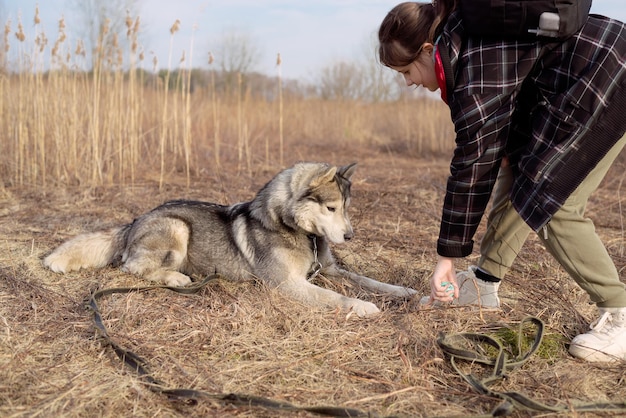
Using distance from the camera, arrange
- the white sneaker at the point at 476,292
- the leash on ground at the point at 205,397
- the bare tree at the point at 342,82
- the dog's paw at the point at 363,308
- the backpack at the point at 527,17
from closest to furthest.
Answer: the leash on ground at the point at 205,397 < the backpack at the point at 527,17 < the white sneaker at the point at 476,292 < the dog's paw at the point at 363,308 < the bare tree at the point at 342,82

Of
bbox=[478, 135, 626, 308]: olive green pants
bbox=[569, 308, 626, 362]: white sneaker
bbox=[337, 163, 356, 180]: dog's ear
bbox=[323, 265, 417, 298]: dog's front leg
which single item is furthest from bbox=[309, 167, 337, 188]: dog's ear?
bbox=[569, 308, 626, 362]: white sneaker

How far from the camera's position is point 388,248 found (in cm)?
497

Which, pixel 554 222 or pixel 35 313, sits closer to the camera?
pixel 554 222

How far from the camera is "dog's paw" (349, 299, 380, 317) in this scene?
332 centimetres

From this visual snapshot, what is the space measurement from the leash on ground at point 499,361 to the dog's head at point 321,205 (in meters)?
1.34

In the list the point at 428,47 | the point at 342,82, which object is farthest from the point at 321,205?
the point at 342,82

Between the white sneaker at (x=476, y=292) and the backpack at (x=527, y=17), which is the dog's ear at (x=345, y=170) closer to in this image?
the white sneaker at (x=476, y=292)

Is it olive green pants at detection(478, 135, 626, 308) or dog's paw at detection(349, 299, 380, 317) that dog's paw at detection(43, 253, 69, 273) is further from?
olive green pants at detection(478, 135, 626, 308)

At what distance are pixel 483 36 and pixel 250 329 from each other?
1.96 meters

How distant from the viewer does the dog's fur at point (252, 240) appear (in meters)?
3.90

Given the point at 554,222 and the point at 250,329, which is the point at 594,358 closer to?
the point at 554,222

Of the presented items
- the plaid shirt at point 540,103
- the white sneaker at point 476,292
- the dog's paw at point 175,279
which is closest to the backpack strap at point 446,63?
the plaid shirt at point 540,103

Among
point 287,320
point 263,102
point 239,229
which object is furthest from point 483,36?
point 263,102

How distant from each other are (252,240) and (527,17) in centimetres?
252
